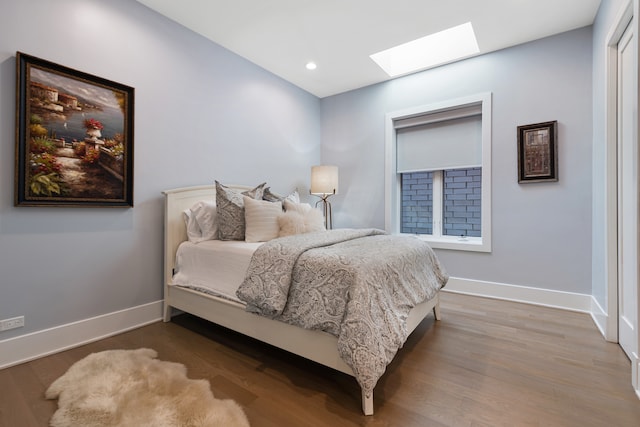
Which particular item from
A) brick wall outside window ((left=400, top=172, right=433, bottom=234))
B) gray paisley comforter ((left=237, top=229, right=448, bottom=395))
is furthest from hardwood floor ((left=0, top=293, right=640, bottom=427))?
brick wall outside window ((left=400, top=172, right=433, bottom=234))

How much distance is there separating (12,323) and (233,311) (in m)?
1.36

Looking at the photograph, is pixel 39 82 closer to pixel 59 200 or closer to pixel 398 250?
pixel 59 200

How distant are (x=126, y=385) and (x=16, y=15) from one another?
2.38 m

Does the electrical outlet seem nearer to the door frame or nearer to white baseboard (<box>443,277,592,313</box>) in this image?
white baseboard (<box>443,277,592,313</box>)

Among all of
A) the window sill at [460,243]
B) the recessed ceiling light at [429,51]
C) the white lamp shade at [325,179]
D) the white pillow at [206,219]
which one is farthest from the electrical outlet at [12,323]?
the recessed ceiling light at [429,51]

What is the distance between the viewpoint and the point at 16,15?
184 cm

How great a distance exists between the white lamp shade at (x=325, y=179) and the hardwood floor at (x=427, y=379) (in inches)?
81.0

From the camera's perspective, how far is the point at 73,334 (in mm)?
2068

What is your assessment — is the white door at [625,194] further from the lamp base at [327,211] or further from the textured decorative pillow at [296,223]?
the lamp base at [327,211]

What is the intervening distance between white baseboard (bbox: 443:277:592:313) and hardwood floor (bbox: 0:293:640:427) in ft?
1.14

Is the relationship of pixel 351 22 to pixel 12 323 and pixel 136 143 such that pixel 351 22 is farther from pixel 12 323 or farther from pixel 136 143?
pixel 12 323

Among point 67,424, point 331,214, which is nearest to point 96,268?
point 67,424

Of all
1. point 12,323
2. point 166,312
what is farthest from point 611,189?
point 12,323

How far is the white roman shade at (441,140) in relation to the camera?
10.9 ft
